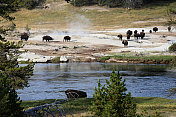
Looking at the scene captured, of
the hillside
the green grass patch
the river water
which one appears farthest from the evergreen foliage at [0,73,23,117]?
the green grass patch

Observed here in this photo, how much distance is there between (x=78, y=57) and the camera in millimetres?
55594

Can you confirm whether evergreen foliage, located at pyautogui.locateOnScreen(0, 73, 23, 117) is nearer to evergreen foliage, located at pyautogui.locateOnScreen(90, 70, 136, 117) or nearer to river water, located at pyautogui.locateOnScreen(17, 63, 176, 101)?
evergreen foliage, located at pyautogui.locateOnScreen(90, 70, 136, 117)

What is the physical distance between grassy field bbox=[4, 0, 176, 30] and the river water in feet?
140

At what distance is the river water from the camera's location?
27406 millimetres

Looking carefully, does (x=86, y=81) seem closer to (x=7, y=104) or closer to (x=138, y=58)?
(x=138, y=58)

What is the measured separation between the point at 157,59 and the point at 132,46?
11615 millimetres

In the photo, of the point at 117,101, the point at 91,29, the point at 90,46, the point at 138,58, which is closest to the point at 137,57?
the point at 138,58

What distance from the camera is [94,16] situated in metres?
100

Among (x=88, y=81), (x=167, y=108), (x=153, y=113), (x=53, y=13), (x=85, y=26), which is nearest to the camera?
(x=153, y=113)

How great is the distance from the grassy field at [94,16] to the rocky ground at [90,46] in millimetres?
12958

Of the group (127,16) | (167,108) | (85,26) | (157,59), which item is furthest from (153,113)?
(127,16)

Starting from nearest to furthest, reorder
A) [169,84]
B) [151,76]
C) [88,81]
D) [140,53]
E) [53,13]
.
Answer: [169,84], [88,81], [151,76], [140,53], [53,13]

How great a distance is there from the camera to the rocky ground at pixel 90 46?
55.9m

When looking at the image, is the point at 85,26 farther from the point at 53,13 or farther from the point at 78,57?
the point at 78,57
